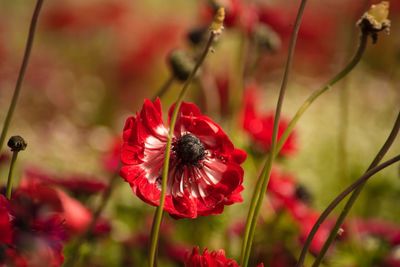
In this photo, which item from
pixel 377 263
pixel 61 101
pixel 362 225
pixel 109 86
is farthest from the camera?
pixel 109 86

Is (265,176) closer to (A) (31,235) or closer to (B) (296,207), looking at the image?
(A) (31,235)

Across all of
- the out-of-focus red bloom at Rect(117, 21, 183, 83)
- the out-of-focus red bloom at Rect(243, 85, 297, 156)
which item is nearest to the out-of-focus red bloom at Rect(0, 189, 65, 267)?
the out-of-focus red bloom at Rect(243, 85, 297, 156)

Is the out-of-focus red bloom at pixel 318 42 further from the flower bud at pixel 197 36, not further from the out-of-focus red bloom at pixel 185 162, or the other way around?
the out-of-focus red bloom at pixel 185 162

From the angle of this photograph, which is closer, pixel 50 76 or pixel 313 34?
pixel 50 76

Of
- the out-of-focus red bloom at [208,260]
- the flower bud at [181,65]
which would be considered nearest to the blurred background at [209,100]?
the flower bud at [181,65]

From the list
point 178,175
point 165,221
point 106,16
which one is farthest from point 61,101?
point 178,175

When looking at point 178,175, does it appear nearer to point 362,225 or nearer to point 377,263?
point 377,263
